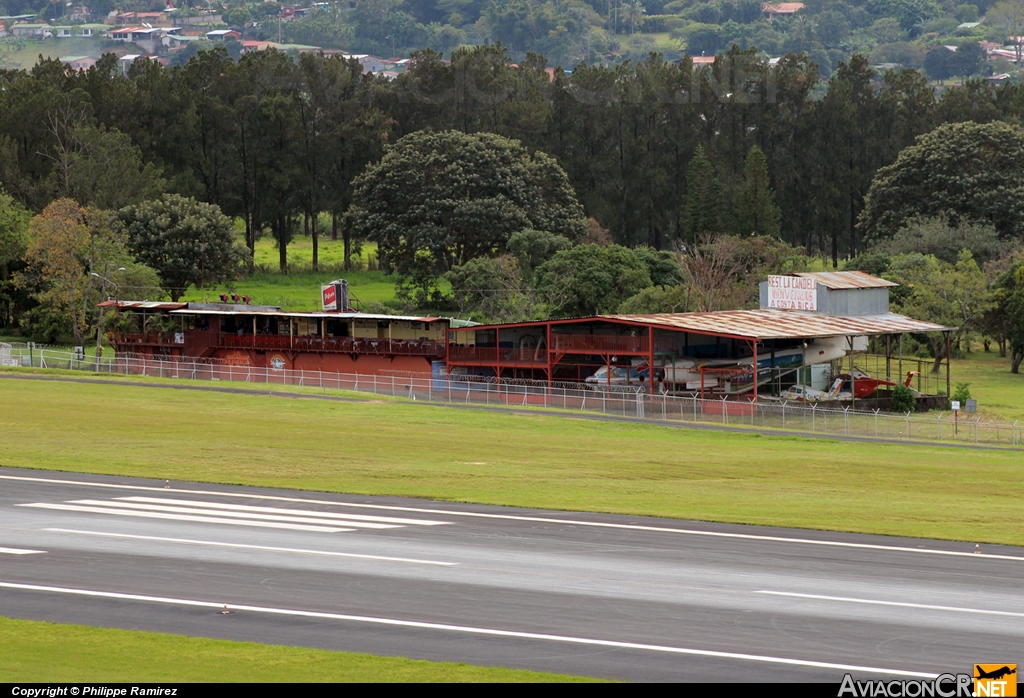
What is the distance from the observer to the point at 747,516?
33.5m

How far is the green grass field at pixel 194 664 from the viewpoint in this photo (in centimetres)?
1872

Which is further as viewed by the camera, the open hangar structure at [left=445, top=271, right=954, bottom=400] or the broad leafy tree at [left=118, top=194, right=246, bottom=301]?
the broad leafy tree at [left=118, top=194, right=246, bottom=301]

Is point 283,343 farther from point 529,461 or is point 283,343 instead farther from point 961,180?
point 961,180

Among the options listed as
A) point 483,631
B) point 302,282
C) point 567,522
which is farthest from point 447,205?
point 483,631

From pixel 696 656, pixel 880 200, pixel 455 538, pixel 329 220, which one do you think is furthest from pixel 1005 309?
pixel 329 220

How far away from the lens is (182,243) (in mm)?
106750

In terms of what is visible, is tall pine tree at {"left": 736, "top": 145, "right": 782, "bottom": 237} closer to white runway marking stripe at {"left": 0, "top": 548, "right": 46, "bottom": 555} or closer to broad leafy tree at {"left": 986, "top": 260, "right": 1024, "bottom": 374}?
broad leafy tree at {"left": 986, "top": 260, "right": 1024, "bottom": 374}

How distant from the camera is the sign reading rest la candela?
81125 mm

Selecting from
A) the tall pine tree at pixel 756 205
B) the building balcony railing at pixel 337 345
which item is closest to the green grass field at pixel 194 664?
the building balcony railing at pixel 337 345

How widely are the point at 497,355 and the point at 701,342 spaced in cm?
1167

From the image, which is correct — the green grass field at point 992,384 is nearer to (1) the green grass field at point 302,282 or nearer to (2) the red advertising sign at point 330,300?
(2) the red advertising sign at point 330,300

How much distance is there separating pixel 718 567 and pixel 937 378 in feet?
201

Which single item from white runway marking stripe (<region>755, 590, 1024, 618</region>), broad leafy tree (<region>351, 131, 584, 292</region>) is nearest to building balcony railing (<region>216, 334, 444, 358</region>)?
broad leafy tree (<region>351, 131, 584, 292</region>)

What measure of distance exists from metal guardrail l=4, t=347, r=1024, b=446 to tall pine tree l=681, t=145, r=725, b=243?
60582 mm
